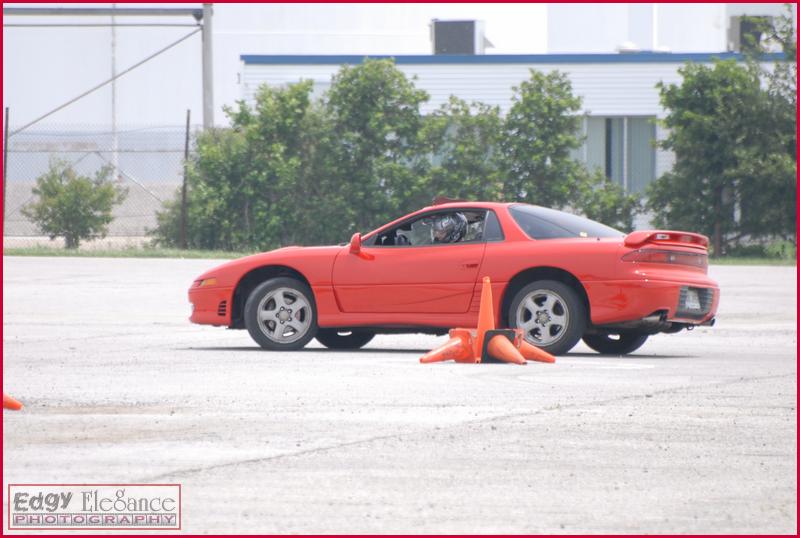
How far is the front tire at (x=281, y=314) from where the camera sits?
551 inches

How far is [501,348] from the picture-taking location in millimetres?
12531

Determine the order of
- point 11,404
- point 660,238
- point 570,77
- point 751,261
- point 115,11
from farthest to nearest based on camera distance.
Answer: point 570,77 < point 115,11 < point 751,261 < point 660,238 < point 11,404

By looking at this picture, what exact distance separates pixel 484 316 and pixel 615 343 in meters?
1.99

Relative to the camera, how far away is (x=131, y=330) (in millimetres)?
16453

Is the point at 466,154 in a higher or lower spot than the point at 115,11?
lower


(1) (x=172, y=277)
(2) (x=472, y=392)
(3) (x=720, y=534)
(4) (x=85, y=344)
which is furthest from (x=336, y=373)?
(1) (x=172, y=277)

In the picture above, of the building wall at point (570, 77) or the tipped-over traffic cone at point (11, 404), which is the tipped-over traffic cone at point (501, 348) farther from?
the building wall at point (570, 77)

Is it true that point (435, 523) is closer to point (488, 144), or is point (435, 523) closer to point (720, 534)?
point (720, 534)

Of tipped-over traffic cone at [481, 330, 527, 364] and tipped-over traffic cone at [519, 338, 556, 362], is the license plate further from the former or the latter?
tipped-over traffic cone at [481, 330, 527, 364]

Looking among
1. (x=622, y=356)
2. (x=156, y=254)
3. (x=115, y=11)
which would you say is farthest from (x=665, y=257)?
(x=115, y=11)

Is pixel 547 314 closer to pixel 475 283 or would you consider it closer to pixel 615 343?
pixel 475 283

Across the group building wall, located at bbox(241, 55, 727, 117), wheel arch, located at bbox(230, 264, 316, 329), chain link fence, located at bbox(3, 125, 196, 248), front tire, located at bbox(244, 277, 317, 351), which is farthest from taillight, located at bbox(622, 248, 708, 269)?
chain link fence, located at bbox(3, 125, 196, 248)

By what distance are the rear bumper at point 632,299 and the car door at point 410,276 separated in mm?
1078

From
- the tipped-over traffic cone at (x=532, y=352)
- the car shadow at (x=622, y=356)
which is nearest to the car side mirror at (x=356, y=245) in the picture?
the tipped-over traffic cone at (x=532, y=352)
